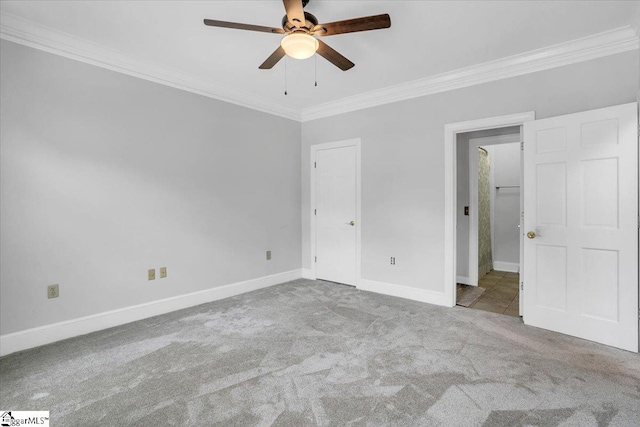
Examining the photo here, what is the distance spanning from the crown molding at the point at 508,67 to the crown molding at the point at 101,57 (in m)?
1.61

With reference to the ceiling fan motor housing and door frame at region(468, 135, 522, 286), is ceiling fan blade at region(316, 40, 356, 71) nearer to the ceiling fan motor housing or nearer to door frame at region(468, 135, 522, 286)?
the ceiling fan motor housing

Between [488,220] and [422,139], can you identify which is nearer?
[422,139]

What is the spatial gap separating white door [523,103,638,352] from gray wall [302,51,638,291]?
31cm

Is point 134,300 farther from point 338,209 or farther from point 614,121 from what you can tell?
point 614,121

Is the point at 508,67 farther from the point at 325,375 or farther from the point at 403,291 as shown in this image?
the point at 325,375

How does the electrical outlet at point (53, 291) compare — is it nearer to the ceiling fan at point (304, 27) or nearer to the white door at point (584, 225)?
the ceiling fan at point (304, 27)

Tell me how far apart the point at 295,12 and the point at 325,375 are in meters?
2.38

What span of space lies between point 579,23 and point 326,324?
11.1 ft

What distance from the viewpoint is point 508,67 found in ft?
10.5

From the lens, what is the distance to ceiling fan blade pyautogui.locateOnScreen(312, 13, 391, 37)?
76.8 inches

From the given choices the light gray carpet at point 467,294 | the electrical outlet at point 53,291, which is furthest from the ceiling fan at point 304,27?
the light gray carpet at point 467,294

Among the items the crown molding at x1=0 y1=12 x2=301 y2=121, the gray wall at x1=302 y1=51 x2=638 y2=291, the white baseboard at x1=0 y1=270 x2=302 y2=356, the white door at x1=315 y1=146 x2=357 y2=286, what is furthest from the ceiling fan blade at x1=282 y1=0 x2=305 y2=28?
the white baseboard at x1=0 y1=270 x2=302 y2=356

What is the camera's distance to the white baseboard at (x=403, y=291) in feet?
12.2

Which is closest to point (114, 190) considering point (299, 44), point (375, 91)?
point (299, 44)
